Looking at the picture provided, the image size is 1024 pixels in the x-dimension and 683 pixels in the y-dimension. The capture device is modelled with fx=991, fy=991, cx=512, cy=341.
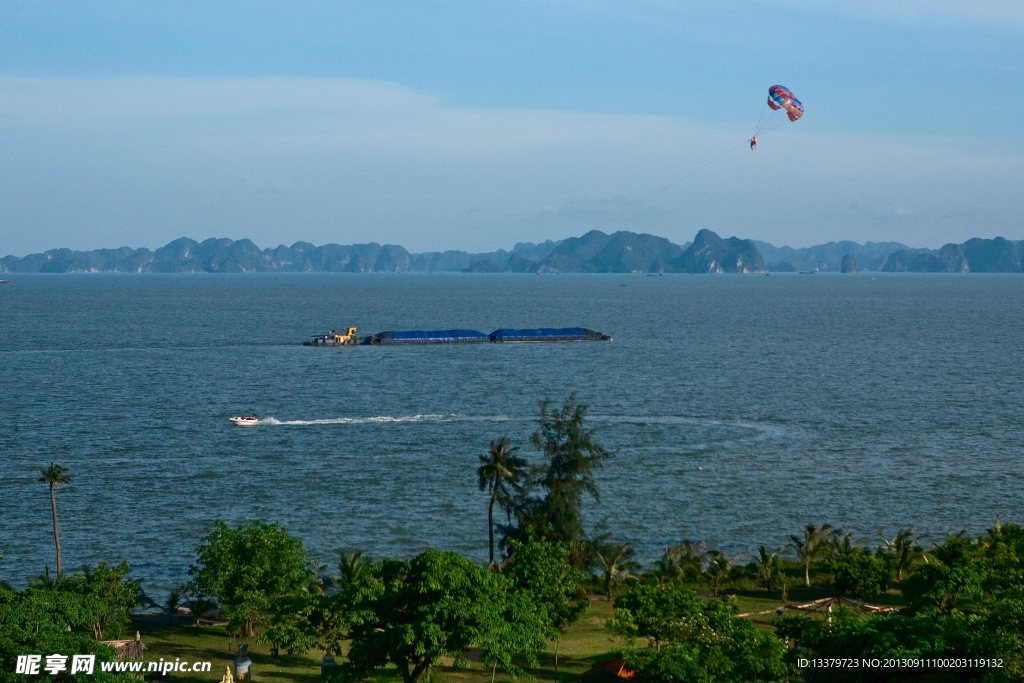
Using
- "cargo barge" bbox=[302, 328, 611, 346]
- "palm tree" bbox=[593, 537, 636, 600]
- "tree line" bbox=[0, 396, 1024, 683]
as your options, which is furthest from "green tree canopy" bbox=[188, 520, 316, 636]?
"cargo barge" bbox=[302, 328, 611, 346]

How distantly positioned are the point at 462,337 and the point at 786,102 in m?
106

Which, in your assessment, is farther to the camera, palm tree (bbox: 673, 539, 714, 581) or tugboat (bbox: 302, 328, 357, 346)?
tugboat (bbox: 302, 328, 357, 346)

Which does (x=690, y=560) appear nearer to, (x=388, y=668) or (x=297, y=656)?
(x=388, y=668)

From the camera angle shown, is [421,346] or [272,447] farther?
[421,346]

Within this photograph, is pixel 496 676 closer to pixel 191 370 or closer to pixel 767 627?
pixel 767 627

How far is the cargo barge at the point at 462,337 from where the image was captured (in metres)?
178

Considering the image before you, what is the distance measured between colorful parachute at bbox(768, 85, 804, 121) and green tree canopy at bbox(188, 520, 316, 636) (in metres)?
60.0

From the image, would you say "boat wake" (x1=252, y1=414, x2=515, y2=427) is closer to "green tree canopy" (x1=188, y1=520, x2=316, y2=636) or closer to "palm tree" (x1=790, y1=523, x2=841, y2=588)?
"palm tree" (x1=790, y1=523, x2=841, y2=588)

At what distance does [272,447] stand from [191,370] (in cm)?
5519

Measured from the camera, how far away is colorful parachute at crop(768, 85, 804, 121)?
277 ft

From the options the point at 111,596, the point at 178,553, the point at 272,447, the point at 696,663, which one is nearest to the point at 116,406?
the point at 272,447

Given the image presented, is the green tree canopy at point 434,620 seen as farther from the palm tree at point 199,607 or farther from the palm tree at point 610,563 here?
the palm tree at point 610,563

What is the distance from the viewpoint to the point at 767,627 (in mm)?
43719

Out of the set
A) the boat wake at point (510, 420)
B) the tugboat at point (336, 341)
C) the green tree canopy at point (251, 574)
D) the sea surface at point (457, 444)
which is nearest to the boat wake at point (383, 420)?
the boat wake at point (510, 420)
